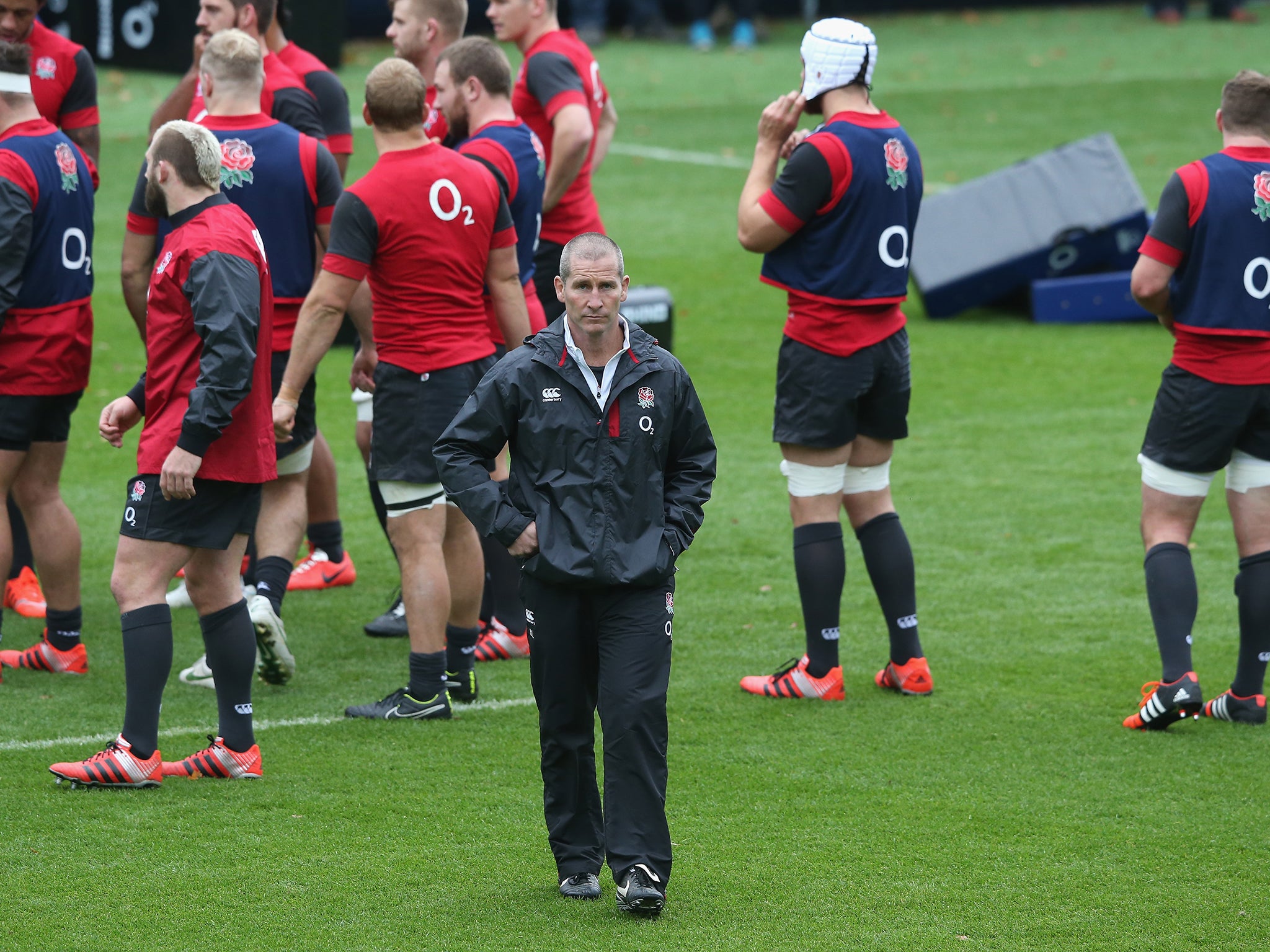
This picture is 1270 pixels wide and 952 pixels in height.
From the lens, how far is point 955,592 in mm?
7676

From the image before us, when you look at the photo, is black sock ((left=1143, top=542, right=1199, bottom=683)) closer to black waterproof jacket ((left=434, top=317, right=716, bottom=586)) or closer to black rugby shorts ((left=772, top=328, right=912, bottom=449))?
black rugby shorts ((left=772, top=328, right=912, bottom=449))

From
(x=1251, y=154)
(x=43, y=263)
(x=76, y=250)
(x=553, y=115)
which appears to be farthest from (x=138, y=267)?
(x=1251, y=154)

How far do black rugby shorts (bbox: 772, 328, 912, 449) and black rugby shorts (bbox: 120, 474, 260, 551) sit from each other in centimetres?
199

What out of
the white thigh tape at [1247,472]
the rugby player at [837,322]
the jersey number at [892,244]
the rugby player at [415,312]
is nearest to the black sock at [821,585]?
the rugby player at [837,322]

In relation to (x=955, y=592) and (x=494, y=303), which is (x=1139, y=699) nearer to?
(x=955, y=592)

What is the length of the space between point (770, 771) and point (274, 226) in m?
2.90

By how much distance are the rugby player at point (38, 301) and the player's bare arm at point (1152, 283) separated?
3826 millimetres

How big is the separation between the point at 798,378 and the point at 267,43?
3.16 meters

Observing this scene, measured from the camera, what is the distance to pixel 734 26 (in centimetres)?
2709

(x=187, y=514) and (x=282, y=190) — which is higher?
(x=282, y=190)

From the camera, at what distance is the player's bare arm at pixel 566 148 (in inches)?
297

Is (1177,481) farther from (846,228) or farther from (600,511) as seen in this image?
(600,511)

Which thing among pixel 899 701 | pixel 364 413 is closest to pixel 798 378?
pixel 899 701

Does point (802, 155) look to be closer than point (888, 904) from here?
No
